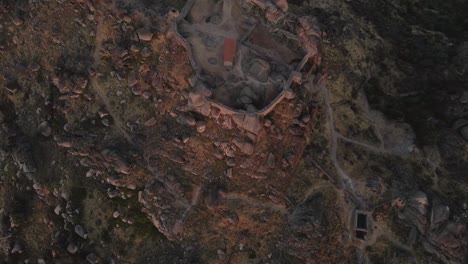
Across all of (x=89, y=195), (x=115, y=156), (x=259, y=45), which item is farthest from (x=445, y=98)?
(x=89, y=195)

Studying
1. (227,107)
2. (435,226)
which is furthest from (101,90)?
(435,226)

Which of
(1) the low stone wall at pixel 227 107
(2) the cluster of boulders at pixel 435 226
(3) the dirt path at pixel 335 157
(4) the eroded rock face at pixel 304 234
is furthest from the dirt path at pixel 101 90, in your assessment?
(2) the cluster of boulders at pixel 435 226

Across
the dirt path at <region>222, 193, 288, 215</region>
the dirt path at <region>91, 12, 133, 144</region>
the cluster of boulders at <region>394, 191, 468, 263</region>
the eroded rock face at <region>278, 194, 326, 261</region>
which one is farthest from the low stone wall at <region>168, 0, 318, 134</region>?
the cluster of boulders at <region>394, 191, 468, 263</region>

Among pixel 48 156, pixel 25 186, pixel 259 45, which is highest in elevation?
pixel 259 45

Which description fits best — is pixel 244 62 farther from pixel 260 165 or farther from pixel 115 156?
pixel 115 156

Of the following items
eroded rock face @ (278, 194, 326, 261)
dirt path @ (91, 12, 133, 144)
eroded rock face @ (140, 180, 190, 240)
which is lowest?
eroded rock face @ (140, 180, 190, 240)

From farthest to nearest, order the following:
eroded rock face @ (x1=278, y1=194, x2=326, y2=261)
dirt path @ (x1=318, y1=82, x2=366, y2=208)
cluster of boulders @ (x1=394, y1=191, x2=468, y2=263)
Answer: dirt path @ (x1=318, y1=82, x2=366, y2=208) < eroded rock face @ (x1=278, y1=194, x2=326, y2=261) < cluster of boulders @ (x1=394, y1=191, x2=468, y2=263)

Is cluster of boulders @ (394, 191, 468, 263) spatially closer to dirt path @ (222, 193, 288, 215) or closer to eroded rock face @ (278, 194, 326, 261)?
eroded rock face @ (278, 194, 326, 261)

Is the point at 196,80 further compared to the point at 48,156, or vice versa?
the point at 48,156
